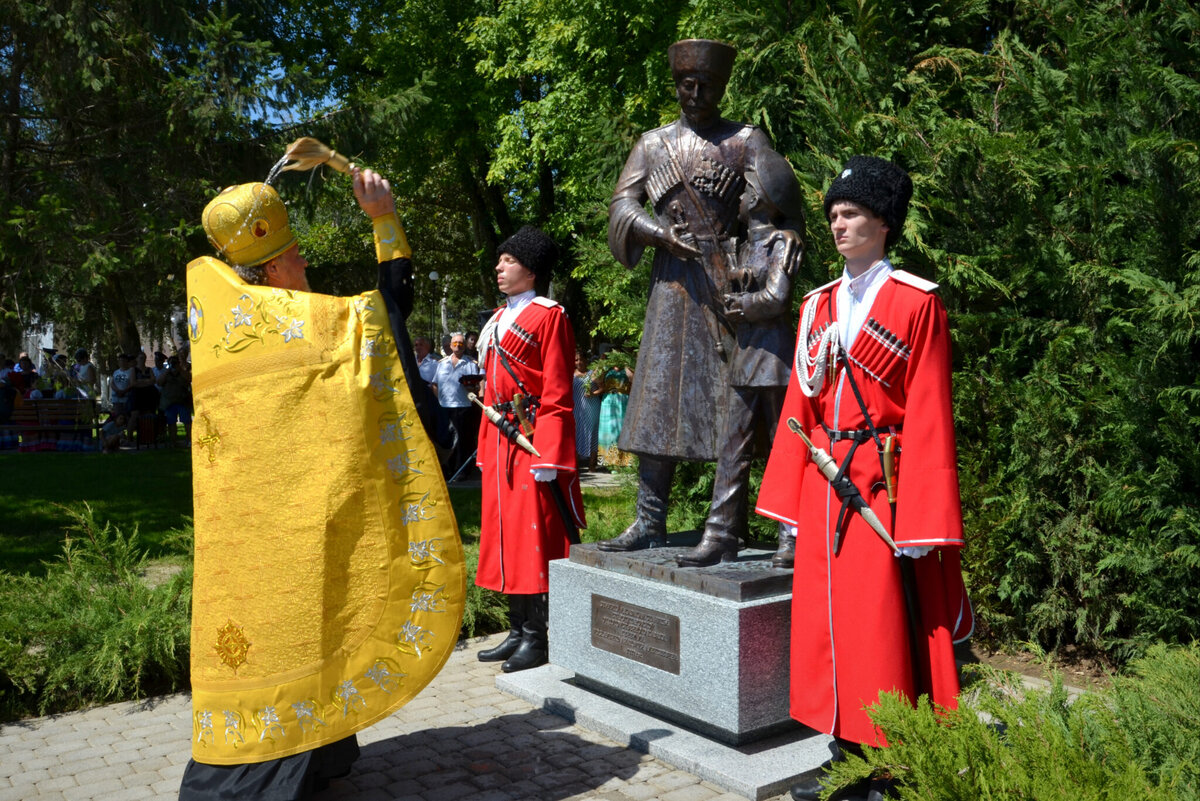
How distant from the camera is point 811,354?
3.73 metres

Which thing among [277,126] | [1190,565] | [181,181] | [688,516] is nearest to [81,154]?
[181,181]

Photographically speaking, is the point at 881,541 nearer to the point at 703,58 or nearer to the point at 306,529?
the point at 306,529

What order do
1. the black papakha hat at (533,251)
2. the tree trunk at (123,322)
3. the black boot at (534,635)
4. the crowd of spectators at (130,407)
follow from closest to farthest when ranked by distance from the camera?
the black papakha hat at (533,251)
the black boot at (534,635)
the crowd of spectators at (130,407)
the tree trunk at (123,322)

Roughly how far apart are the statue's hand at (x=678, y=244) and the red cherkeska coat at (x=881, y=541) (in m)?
1.01

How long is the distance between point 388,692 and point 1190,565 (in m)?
3.95

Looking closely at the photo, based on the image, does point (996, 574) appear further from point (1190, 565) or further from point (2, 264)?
point (2, 264)

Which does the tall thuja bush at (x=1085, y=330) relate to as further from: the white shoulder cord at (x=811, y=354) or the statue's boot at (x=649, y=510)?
the white shoulder cord at (x=811, y=354)

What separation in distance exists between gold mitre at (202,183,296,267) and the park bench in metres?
15.6

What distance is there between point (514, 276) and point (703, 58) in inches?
63.1

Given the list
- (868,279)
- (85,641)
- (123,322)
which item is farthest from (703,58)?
(123,322)

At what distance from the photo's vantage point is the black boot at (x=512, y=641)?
580 centimetres

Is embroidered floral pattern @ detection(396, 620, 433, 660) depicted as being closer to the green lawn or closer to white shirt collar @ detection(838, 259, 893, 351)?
white shirt collar @ detection(838, 259, 893, 351)

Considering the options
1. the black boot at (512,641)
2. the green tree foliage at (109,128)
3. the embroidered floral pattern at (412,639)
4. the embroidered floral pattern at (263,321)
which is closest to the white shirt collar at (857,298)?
the embroidered floral pattern at (412,639)

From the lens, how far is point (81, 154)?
35.8ft
